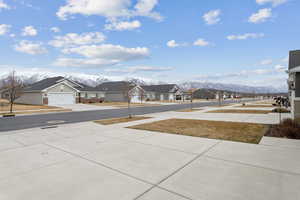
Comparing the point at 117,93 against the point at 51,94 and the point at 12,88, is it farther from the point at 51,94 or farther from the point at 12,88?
the point at 12,88

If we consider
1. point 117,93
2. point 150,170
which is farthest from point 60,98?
point 150,170

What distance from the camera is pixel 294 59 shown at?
1366 centimetres

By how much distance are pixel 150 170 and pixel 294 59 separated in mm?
15564

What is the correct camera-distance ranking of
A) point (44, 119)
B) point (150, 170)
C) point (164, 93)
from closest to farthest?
point (150, 170)
point (44, 119)
point (164, 93)

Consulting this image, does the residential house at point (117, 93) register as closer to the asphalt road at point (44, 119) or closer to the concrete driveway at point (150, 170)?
the asphalt road at point (44, 119)

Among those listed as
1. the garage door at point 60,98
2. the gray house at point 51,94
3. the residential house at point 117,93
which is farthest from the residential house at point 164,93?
the garage door at point 60,98

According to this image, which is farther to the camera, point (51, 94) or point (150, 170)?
point (51, 94)

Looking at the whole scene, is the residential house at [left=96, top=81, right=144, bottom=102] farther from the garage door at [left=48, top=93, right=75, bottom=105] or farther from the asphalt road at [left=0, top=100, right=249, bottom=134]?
the asphalt road at [left=0, top=100, right=249, bottom=134]

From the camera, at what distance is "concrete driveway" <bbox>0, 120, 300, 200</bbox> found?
3.04m

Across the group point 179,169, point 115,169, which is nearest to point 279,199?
point 179,169

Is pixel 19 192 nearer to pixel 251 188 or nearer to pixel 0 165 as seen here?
pixel 0 165

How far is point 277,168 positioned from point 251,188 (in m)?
1.37

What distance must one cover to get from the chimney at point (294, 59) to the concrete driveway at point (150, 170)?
10.1 meters

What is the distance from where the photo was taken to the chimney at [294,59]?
43.8ft
